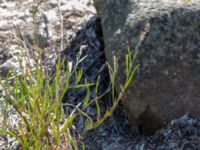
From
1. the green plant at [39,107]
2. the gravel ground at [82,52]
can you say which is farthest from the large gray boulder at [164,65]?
the green plant at [39,107]

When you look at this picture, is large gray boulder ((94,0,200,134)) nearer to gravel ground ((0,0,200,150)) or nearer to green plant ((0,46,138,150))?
A: gravel ground ((0,0,200,150))

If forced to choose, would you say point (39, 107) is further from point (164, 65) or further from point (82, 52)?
point (82, 52)

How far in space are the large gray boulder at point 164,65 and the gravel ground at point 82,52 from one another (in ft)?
0.23

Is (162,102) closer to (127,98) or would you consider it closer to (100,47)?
(127,98)

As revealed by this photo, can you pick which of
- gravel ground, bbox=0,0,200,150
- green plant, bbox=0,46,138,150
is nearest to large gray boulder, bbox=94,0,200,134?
gravel ground, bbox=0,0,200,150

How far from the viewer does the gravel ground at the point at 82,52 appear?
6.48ft

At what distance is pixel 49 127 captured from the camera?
6.49ft

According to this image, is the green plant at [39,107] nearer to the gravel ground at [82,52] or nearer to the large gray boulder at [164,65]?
the gravel ground at [82,52]

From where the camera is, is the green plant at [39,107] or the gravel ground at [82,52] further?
the gravel ground at [82,52]

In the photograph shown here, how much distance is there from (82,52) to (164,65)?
0.65 meters

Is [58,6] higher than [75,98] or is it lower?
higher

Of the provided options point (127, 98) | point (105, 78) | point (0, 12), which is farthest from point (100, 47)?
point (0, 12)

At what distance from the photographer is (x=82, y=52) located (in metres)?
2.50

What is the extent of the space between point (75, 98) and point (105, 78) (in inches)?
7.6
